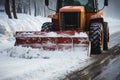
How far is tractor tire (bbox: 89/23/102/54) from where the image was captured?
11.9 meters

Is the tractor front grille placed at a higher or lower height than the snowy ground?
higher

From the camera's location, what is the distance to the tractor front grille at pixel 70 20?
40.9 feet

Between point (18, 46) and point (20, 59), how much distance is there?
3.18ft

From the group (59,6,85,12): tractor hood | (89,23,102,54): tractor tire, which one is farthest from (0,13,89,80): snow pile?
(59,6,85,12): tractor hood

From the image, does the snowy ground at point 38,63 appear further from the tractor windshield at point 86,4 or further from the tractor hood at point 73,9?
the tractor windshield at point 86,4

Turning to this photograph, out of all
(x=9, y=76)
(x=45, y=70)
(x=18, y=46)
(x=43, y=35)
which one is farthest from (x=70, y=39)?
(x=9, y=76)

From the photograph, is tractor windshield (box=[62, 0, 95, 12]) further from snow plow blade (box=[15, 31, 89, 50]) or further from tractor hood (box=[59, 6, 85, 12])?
snow plow blade (box=[15, 31, 89, 50])

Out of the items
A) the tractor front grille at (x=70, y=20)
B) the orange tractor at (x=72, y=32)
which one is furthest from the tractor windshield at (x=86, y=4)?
the tractor front grille at (x=70, y=20)

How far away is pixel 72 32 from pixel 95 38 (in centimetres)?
109

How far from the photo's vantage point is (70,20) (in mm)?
12625

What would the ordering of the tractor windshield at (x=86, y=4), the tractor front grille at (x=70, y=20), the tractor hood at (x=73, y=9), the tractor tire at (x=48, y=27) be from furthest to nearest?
the tractor tire at (x=48, y=27) → the tractor windshield at (x=86, y=4) → the tractor front grille at (x=70, y=20) → the tractor hood at (x=73, y=9)

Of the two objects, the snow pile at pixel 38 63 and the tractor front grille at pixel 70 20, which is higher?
the tractor front grille at pixel 70 20

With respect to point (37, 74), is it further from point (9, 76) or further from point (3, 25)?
point (3, 25)

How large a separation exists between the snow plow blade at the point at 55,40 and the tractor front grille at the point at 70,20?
4.57 feet
